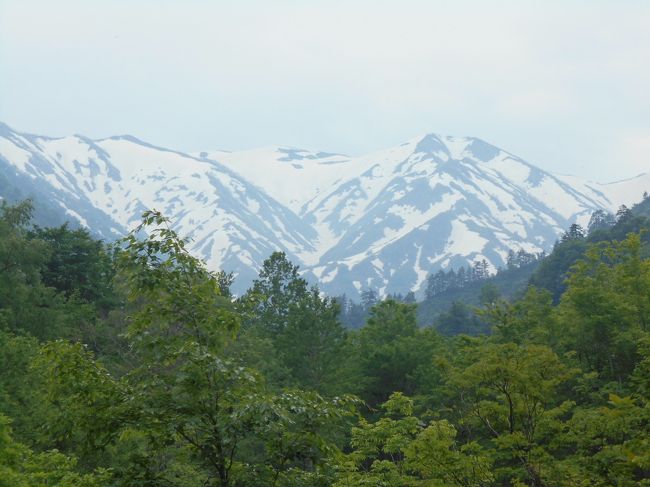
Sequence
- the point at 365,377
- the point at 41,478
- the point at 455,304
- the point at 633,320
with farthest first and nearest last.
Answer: the point at 455,304
the point at 365,377
the point at 633,320
the point at 41,478

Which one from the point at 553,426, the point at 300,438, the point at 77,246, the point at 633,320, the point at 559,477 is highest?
the point at 633,320

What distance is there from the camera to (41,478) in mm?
12164

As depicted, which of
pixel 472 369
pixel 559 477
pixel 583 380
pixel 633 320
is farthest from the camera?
pixel 633 320

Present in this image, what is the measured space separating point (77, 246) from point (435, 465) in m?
42.0

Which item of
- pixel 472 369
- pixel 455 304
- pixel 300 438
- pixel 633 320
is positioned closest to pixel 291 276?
pixel 633 320

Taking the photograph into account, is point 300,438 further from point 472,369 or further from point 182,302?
point 472,369

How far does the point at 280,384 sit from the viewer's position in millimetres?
35812

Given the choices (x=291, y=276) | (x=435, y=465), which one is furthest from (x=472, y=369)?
(x=291, y=276)

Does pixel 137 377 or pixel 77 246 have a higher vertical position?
pixel 137 377

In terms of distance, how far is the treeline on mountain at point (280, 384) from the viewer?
8.37 m

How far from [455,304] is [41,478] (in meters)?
104

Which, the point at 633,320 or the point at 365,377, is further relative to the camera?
the point at 365,377

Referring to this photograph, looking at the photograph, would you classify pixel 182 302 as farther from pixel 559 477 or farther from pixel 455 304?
pixel 455 304

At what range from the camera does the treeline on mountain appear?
27.5 ft
